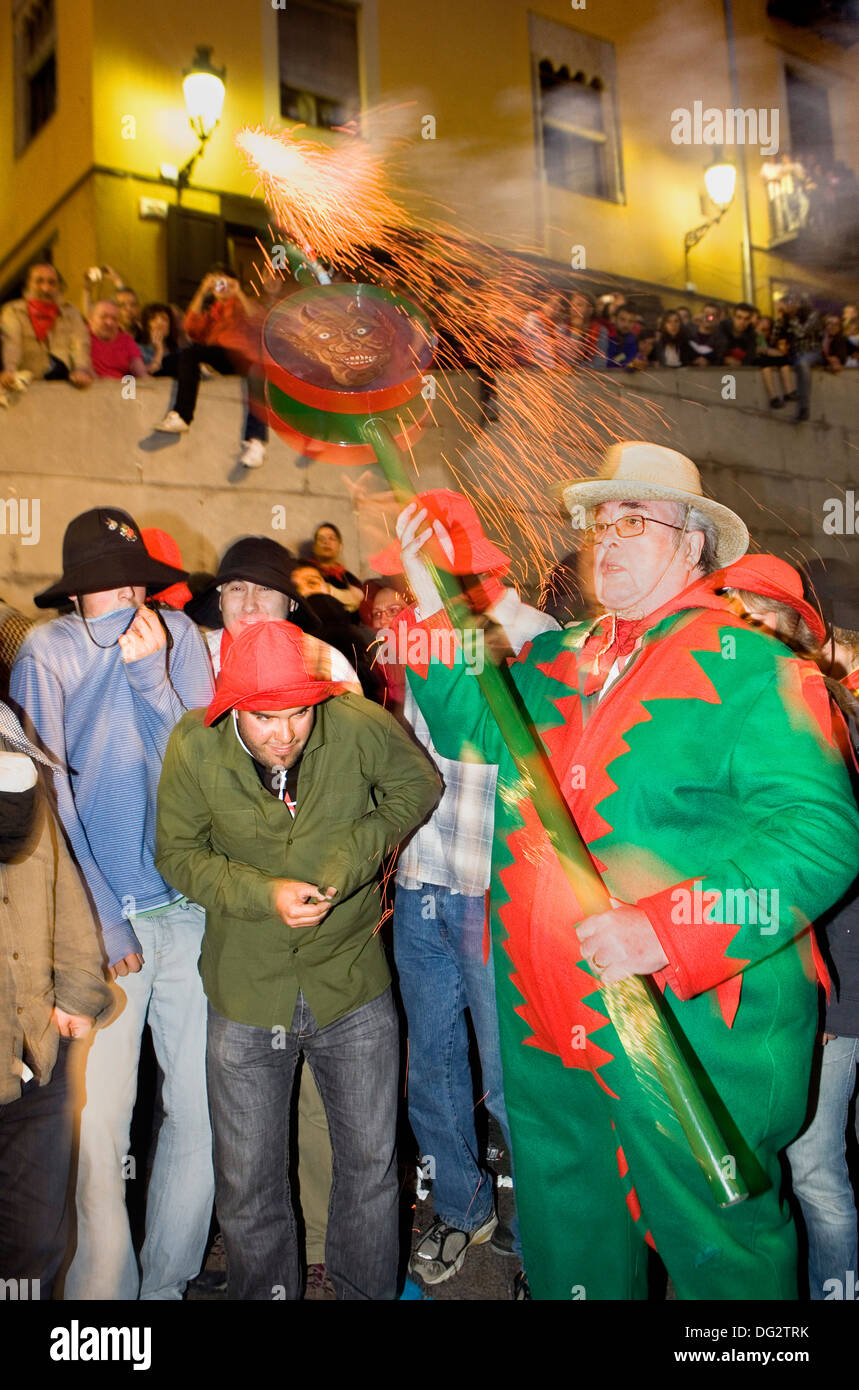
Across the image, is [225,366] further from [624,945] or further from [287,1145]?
[624,945]

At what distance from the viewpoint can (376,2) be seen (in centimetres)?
550

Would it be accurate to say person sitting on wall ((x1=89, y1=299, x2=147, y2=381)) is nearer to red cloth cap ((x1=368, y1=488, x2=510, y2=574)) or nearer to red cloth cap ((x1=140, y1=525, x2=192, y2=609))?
red cloth cap ((x1=140, y1=525, x2=192, y2=609))

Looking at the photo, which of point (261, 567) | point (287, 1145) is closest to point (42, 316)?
point (261, 567)

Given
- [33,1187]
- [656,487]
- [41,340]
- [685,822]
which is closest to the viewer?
[685,822]

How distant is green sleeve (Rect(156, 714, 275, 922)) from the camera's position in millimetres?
2432

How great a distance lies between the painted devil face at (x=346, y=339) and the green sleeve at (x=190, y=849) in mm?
1138

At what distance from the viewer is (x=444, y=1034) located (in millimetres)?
3107

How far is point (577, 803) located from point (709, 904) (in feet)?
1.34

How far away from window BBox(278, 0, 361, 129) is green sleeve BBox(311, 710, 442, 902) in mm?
4661

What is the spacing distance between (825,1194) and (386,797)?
1.55m

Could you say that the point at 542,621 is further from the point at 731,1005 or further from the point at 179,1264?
the point at 179,1264

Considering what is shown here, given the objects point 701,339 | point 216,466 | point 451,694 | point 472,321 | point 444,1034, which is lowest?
point 444,1034
